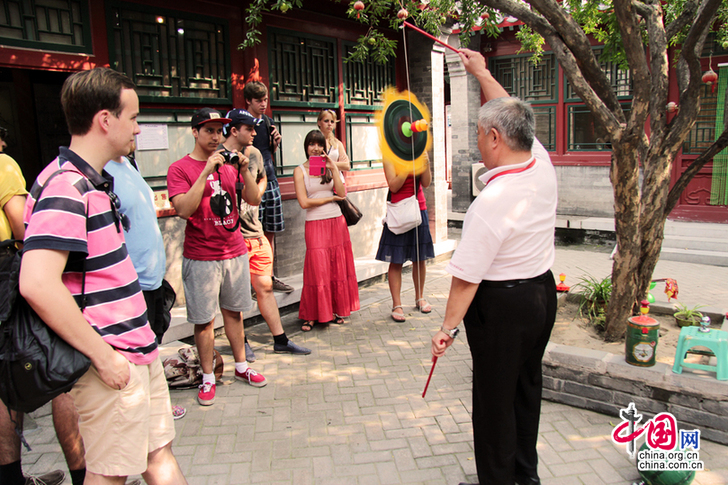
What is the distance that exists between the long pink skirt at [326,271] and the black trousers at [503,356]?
290 cm

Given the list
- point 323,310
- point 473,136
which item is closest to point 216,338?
point 323,310

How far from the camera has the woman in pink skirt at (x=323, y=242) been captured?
5324mm

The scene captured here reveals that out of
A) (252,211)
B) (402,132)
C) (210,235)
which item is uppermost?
(402,132)

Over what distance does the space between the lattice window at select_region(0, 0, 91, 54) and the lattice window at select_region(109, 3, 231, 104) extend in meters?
0.28

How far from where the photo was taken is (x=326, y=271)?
5457 mm

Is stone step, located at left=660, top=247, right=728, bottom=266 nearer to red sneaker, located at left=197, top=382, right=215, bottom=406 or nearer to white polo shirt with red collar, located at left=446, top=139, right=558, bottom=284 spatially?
white polo shirt with red collar, located at left=446, top=139, right=558, bottom=284

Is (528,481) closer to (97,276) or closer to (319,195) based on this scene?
(97,276)

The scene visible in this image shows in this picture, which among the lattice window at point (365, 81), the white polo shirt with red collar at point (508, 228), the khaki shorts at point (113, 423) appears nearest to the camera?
the khaki shorts at point (113, 423)

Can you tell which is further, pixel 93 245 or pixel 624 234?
pixel 624 234

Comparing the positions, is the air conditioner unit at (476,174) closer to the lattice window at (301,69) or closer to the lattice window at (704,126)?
the lattice window at (704,126)

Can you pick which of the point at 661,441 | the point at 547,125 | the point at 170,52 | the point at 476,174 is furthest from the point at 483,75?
the point at 547,125

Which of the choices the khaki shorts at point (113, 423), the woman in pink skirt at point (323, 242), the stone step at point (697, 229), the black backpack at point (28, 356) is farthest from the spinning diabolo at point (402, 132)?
the stone step at point (697, 229)

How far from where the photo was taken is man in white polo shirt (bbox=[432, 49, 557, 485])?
2.47m

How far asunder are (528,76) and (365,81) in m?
5.71
